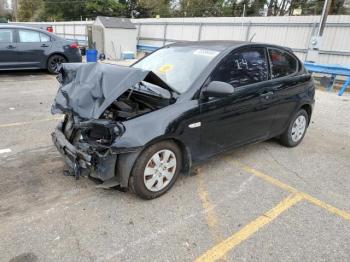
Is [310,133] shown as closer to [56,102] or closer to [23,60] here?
[56,102]

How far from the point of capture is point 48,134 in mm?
4898

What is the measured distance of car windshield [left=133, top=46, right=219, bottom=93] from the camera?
3480 mm

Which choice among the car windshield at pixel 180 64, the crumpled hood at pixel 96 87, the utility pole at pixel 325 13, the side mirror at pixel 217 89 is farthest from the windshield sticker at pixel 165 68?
the utility pole at pixel 325 13

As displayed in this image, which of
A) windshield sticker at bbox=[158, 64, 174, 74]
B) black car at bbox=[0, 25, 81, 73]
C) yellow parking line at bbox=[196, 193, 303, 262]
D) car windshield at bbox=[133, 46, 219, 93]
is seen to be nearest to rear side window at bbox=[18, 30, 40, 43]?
black car at bbox=[0, 25, 81, 73]

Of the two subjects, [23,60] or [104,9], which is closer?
[23,60]

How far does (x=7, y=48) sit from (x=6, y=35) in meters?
0.42

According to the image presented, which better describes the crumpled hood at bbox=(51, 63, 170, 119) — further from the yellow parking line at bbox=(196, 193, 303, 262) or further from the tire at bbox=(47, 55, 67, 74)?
the tire at bbox=(47, 55, 67, 74)

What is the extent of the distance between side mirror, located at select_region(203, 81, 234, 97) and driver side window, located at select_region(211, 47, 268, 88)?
0.58ft

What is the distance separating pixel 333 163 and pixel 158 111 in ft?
9.46

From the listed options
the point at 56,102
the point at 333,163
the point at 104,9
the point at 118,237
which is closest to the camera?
the point at 118,237

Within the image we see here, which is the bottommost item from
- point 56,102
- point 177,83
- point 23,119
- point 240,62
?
point 23,119

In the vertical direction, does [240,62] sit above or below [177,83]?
above

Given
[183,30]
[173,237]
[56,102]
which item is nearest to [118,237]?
[173,237]

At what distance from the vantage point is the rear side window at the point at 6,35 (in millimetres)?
9195
